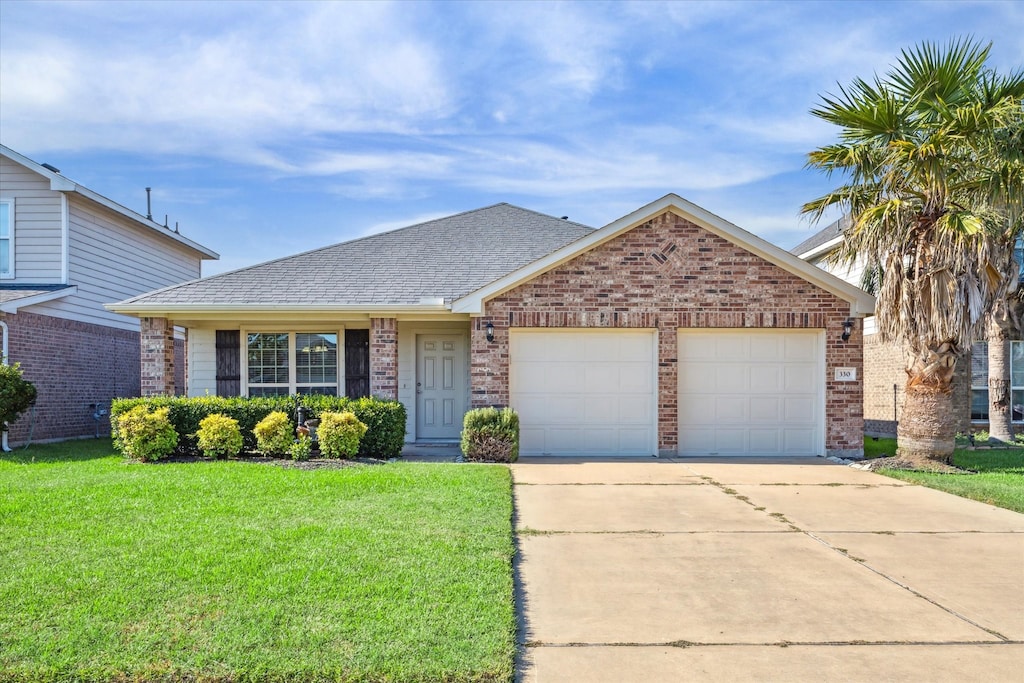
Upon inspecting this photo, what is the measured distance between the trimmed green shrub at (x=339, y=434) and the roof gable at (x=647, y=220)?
2.65 meters

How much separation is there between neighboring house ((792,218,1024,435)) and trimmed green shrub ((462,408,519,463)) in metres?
8.36

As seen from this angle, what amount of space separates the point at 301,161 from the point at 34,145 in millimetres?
6305

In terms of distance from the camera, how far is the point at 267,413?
38.7ft

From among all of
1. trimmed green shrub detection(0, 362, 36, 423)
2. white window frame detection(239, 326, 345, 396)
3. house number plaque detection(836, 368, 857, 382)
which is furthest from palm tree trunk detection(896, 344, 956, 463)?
trimmed green shrub detection(0, 362, 36, 423)

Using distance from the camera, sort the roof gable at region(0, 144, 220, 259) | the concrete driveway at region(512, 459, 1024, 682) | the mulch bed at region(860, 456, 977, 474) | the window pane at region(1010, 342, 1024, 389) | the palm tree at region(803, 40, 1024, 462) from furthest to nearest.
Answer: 1. the window pane at region(1010, 342, 1024, 389)
2. the roof gable at region(0, 144, 220, 259)
3. the mulch bed at region(860, 456, 977, 474)
4. the palm tree at region(803, 40, 1024, 462)
5. the concrete driveway at region(512, 459, 1024, 682)

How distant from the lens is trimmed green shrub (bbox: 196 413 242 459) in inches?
444

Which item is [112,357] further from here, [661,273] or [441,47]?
[661,273]

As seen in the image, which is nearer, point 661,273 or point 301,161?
point 661,273

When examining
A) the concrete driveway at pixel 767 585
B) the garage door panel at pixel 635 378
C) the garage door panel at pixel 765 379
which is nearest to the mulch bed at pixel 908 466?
the concrete driveway at pixel 767 585

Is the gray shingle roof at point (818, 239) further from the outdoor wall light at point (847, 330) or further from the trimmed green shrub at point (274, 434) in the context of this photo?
the trimmed green shrub at point (274, 434)

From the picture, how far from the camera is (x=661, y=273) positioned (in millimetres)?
12328

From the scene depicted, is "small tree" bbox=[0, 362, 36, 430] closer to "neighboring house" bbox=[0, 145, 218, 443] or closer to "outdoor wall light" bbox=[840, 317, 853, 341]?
"neighboring house" bbox=[0, 145, 218, 443]

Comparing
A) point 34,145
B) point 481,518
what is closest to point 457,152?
point 34,145

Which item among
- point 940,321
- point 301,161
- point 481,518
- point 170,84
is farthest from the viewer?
point 301,161
